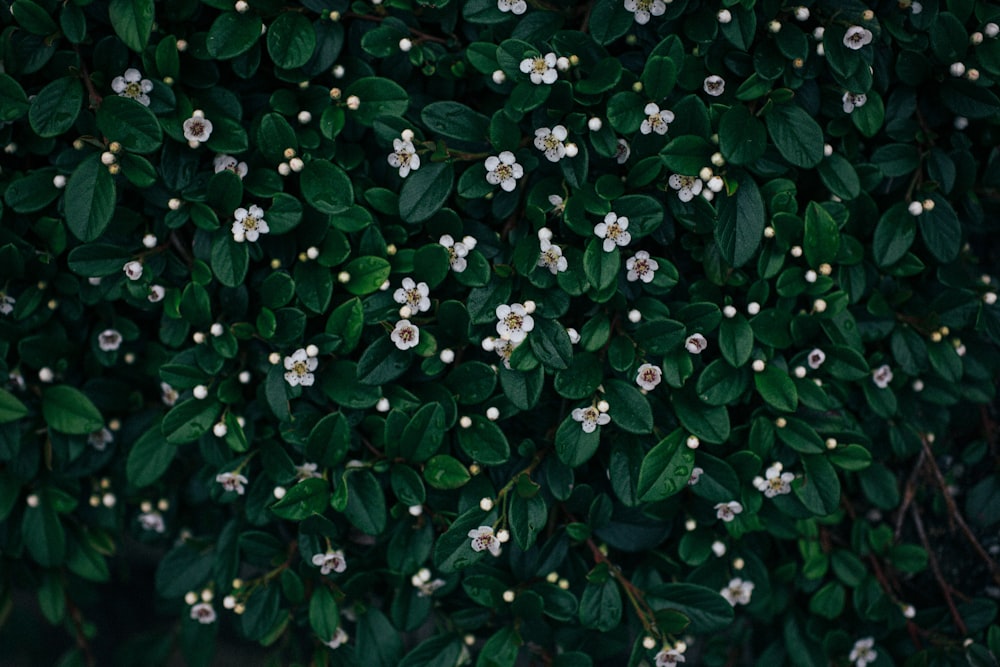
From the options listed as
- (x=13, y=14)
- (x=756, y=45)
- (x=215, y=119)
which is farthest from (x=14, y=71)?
(x=756, y=45)

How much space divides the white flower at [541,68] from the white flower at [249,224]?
58cm

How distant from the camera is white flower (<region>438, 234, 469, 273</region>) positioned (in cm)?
158

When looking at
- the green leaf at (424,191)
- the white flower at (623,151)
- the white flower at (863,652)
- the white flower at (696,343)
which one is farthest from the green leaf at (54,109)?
the white flower at (863,652)

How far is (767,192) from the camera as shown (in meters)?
1.62

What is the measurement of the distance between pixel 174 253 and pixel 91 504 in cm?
65

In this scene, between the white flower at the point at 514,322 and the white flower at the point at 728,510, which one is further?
the white flower at the point at 728,510

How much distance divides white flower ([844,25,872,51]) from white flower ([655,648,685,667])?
1.22 meters

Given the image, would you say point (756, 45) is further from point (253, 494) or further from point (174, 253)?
point (253, 494)

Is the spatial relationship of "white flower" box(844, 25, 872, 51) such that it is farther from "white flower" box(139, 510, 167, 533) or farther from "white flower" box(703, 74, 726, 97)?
"white flower" box(139, 510, 167, 533)

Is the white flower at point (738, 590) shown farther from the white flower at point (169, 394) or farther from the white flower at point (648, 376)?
the white flower at point (169, 394)

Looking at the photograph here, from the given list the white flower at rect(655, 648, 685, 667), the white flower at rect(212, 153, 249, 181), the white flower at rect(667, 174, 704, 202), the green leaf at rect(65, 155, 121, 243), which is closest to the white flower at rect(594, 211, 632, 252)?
the white flower at rect(667, 174, 704, 202)

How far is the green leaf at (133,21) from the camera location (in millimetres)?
1479

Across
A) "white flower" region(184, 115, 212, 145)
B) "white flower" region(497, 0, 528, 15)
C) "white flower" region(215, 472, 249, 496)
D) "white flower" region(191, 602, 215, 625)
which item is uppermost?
"white flower" region(497, 0, 528, 15)

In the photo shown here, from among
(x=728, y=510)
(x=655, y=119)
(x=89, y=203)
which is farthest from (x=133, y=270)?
(x=728, y=510)
